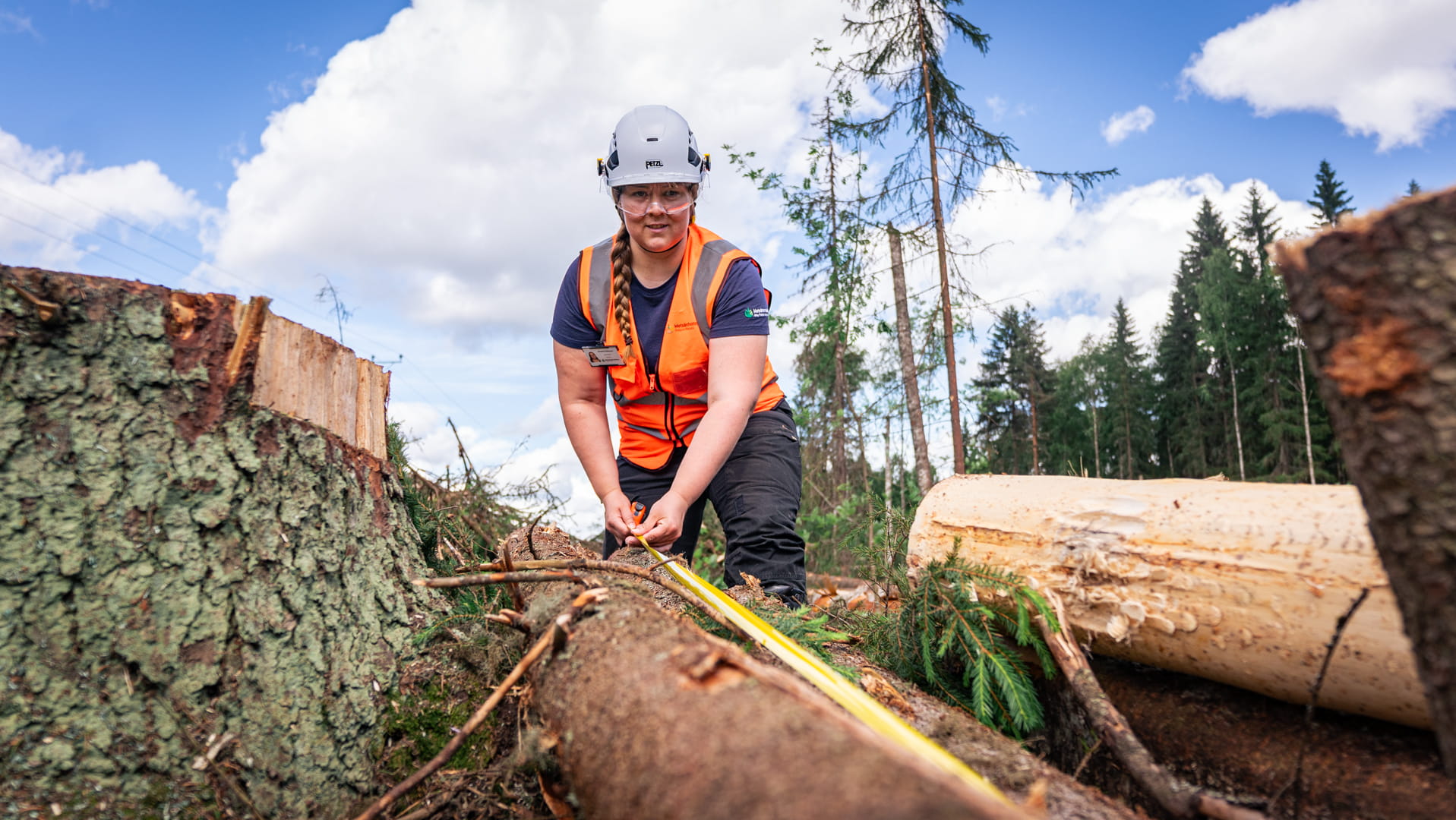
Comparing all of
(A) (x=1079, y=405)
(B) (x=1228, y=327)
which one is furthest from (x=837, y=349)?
(A) (x=1079, y=405)

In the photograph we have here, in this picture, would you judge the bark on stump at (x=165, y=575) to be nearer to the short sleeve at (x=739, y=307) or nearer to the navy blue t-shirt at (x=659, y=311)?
the navy blue t-shirt at (x=659, y=311)

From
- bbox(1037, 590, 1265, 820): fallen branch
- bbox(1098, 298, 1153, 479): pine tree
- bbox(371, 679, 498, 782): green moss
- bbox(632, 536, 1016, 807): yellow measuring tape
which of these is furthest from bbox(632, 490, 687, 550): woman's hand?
bbox(1098, 298, 1153, 479): pine tree

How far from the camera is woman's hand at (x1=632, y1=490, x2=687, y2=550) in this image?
3.06m

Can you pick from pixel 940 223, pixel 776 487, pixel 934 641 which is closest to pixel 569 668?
pixel 934 641

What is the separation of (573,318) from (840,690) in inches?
103

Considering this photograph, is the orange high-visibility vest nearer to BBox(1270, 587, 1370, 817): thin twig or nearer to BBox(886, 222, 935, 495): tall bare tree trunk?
Result: BBox(1270, 587, 1370, 817): thin twig

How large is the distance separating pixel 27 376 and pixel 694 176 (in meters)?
2.41

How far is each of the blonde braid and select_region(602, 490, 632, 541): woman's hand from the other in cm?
70

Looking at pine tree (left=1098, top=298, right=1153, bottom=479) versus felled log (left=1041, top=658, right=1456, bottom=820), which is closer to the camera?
felled log (left=1041, top=658, right=1456, bottom=820)

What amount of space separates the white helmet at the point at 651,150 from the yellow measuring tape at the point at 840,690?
5.70 feet

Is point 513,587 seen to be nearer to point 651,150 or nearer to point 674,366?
point 674,366

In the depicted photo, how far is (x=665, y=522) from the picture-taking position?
3.05 metres

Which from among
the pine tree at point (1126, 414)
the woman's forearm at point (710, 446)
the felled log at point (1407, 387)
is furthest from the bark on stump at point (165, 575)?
the pine tree at point (1126, 414)

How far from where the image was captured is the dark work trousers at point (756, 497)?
142 inches
